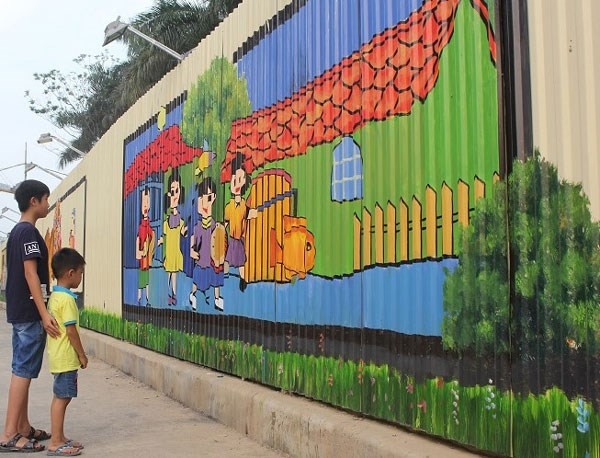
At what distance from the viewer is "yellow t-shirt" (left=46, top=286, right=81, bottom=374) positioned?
198 inches

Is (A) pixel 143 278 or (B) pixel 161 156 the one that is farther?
(A) pixel 143 278

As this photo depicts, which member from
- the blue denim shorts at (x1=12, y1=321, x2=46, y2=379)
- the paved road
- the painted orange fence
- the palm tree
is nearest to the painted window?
the painted orange fence

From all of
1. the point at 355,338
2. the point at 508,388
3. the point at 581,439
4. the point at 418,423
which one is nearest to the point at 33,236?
the point at 355,338

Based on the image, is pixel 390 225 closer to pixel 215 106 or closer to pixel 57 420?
pixel 57 420

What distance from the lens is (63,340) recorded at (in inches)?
199

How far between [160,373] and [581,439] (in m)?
5.60

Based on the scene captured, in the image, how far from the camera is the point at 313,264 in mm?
4973

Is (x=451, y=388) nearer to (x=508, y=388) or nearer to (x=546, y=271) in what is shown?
(x=508, y=388)

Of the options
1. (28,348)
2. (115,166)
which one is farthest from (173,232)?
(115,166)

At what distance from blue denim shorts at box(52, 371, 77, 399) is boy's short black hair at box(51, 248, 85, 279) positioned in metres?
0.69

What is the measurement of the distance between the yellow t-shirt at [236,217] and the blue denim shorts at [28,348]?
5.94 ft

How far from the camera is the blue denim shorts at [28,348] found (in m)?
5.19

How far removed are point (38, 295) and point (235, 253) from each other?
5.90ft

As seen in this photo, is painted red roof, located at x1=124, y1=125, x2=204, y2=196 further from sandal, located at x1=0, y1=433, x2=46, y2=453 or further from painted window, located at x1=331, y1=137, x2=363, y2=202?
sandal, located at x1=0, y1=433, x2=46, y2=453
